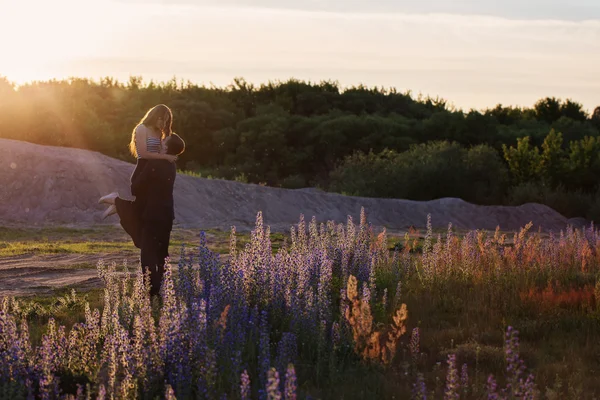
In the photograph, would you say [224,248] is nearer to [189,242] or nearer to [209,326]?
[189,242]

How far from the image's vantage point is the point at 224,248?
49.6 ft

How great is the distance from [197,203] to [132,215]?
14.6 m

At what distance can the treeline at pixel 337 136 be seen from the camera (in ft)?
95.0

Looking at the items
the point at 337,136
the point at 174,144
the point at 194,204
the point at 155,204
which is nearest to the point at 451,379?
the point at 155,204

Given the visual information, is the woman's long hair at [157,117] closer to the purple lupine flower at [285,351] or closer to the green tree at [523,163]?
the purple lupine flower at [285,351]

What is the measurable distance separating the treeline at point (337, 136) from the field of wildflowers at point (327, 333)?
749 inches

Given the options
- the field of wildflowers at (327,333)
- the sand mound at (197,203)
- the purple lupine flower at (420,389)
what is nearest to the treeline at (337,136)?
the sand mound at (197,203)

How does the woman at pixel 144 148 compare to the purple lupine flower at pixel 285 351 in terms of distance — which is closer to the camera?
the purple lupine flower at pixel 285 351

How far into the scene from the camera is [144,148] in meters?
8.39

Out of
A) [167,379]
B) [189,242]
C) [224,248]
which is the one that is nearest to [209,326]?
Result: [167,379]

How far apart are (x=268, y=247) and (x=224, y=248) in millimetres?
7448

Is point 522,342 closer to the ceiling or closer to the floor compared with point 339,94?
closer to the floor

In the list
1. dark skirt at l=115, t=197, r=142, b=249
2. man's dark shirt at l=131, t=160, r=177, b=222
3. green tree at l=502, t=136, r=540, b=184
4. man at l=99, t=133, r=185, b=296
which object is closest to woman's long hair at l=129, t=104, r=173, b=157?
man at l=99, t=133, r=185, b=296

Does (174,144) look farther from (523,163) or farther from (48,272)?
(523,163)
